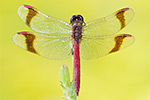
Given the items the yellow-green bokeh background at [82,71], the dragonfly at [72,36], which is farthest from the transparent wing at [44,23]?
the yellow-green bokeh background at [82,71]

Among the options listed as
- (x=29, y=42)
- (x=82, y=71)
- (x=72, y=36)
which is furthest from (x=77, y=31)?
(x=82, y=71)

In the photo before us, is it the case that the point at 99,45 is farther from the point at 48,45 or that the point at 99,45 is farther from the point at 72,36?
the point at 48,45

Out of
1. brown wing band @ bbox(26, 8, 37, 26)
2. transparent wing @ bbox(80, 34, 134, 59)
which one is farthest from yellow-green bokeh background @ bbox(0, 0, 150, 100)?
brown wing band @ bbox(26, 8, 37, 26)

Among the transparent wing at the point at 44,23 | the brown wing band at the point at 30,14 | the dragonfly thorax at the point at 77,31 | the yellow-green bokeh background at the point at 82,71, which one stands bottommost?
the yellow-green bokeh background at the point at 82,71

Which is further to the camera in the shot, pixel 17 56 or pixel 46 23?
pixel 17 56

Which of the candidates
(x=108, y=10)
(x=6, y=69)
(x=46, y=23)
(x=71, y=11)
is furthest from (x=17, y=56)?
(x=108, y=10)

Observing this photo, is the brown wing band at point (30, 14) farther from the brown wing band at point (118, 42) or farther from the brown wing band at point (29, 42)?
the brown wing band at point (118, 42)

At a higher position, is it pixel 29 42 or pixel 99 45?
pixel 29 42

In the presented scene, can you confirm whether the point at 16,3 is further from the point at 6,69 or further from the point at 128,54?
the point at 128,54
